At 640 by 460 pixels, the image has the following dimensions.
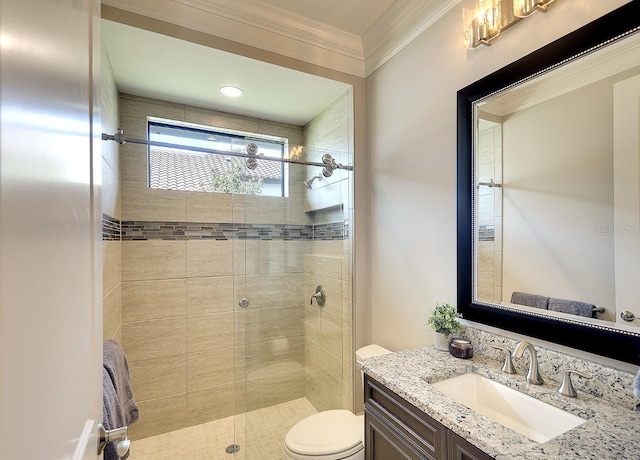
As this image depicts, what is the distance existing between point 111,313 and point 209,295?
2.42 ft

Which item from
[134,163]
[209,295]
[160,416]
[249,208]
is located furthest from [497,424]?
[134,163]

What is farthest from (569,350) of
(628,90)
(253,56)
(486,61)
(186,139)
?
(186,139)

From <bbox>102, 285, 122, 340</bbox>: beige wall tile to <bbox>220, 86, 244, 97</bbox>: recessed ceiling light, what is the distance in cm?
161

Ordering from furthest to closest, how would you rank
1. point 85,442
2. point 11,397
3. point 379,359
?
point 379,359
point 85,442
point 11,397

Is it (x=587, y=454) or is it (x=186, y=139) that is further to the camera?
(x=186, y=139)

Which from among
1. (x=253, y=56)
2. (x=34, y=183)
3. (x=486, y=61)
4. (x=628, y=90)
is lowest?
(x=34, y=183)

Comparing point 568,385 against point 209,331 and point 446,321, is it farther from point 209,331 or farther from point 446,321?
point 209,331

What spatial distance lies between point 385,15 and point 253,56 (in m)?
0.88

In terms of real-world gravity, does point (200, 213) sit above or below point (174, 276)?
above

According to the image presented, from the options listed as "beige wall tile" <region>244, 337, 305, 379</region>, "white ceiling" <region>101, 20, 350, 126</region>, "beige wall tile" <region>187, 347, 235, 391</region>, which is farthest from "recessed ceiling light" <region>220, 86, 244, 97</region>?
"beige wall tile" <region>187, 347, 235, 391</region>

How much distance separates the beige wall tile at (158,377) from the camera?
7.45 feet

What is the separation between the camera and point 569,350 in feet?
3.66

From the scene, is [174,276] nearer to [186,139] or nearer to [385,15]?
[186,139]

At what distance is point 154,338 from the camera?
2328 millimetres
